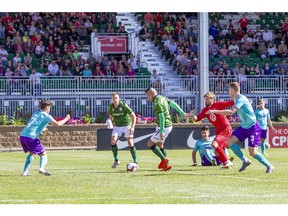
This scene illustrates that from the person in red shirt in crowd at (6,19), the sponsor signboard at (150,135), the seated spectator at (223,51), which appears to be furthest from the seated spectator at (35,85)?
the seated spectator at (223,51)

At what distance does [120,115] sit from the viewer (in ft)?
76.2

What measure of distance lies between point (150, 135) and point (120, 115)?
12010 millimetres

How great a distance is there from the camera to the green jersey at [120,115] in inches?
909

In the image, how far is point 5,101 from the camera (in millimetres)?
36594

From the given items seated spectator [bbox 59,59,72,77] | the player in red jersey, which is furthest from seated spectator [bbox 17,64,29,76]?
the player in red jersey

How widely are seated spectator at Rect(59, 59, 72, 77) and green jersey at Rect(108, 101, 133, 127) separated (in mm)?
15575

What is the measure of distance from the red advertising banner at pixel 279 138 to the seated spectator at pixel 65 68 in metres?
8.60

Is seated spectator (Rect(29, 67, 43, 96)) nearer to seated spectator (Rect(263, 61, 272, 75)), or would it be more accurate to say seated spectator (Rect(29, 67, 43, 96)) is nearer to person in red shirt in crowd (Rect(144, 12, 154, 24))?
person in red shirt in crowd (Rect(144, 12, 154, 24))

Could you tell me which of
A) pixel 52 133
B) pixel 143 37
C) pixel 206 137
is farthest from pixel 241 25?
pixel 206 137

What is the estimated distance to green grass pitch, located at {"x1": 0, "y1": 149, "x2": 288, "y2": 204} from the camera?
14695 mm

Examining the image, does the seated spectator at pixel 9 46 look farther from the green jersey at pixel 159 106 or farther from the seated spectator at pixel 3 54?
the green jersey at pixel 159 106

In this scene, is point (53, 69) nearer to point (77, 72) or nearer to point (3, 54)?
point (77, 72)

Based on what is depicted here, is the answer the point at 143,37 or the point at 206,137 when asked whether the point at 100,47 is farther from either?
the point at 206,137

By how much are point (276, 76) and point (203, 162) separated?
53.3 ft
